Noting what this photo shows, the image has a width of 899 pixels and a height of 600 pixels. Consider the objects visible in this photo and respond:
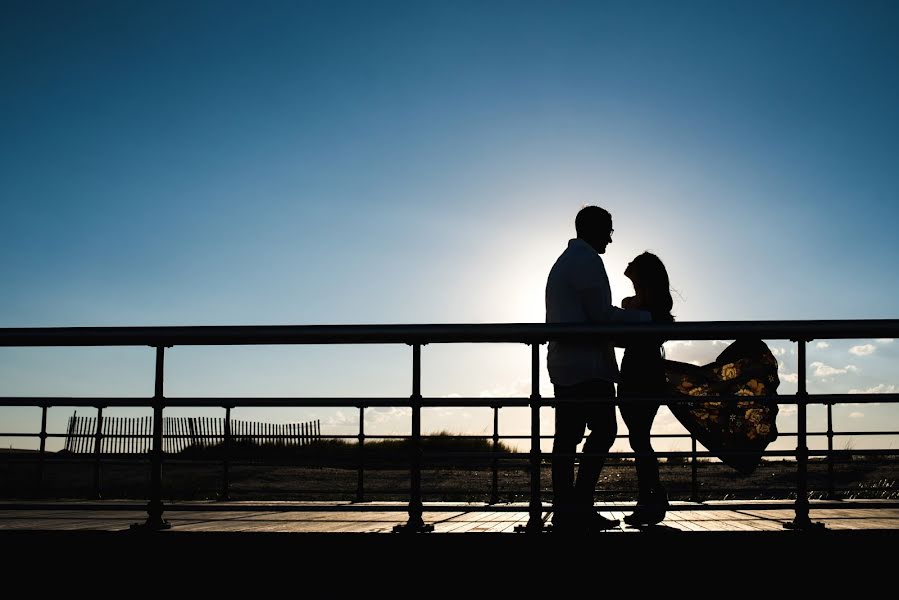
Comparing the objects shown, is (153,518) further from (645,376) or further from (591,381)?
(645,376)

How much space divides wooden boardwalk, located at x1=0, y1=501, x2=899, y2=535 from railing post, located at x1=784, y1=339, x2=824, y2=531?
9cm

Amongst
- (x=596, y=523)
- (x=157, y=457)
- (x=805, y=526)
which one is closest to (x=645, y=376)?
(x=596, y=523)

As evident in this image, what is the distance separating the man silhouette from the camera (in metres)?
4.73

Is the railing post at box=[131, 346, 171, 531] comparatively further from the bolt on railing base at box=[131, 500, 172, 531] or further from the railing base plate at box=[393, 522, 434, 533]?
the railing base plate at box=[393, 522, 434, 533]

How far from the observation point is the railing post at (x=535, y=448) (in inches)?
176

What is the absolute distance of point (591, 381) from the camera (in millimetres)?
4965

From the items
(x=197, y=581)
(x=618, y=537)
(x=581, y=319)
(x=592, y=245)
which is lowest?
(x=197, y=581)

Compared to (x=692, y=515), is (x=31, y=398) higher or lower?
higher

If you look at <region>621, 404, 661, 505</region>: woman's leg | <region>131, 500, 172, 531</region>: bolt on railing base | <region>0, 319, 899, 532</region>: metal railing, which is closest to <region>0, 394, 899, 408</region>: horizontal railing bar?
<region>0, 319, 899, 532</region>: metal railing

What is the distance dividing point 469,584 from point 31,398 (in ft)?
8.58

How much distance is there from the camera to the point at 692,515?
606 centimetres

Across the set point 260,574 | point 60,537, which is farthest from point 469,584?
point 60,537

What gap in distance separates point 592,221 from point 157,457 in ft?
9.46

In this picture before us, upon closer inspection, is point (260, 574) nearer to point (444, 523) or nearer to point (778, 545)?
point (444, 523)
